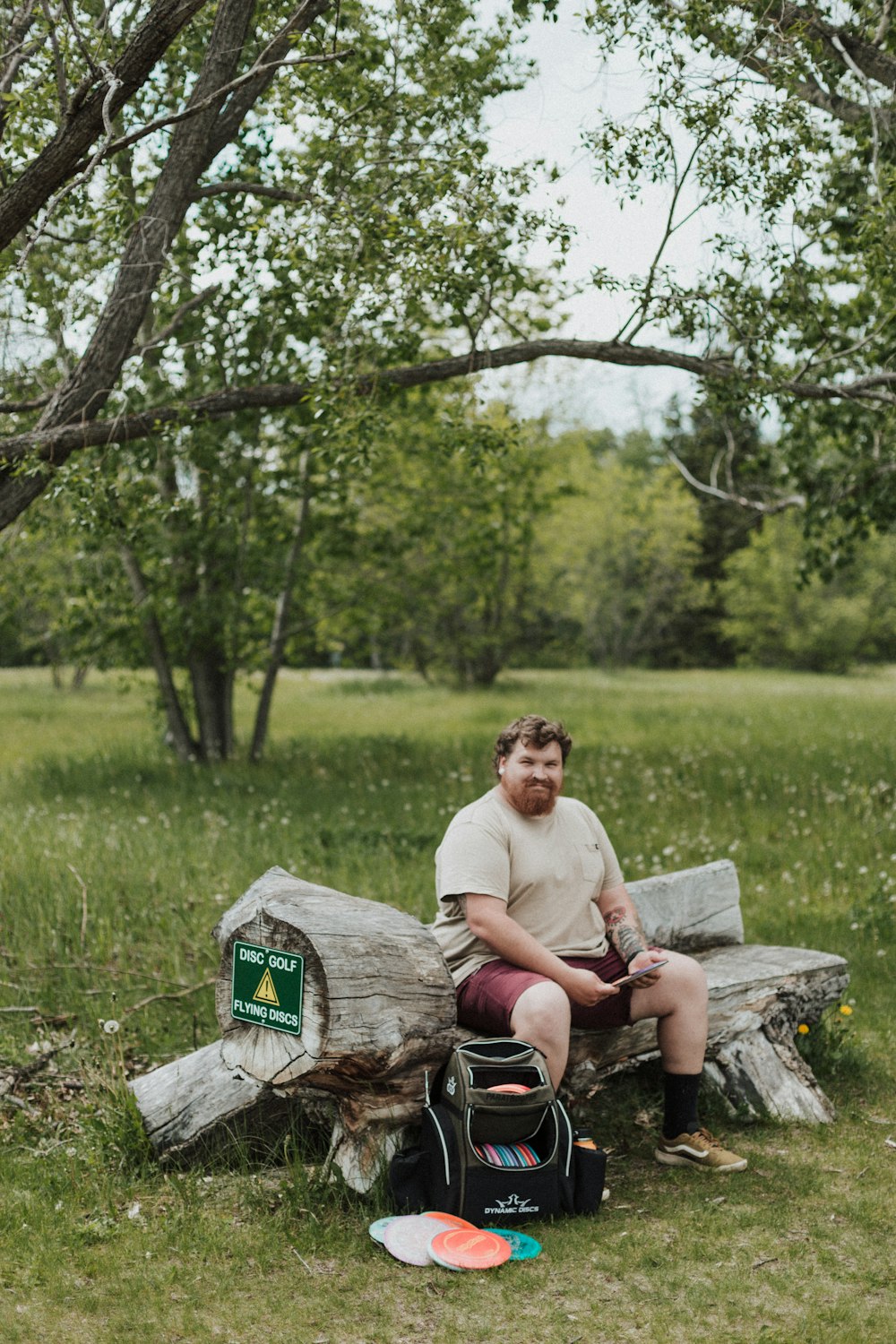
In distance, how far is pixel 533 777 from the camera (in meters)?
4.82

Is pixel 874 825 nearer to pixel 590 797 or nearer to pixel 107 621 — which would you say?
pixel 590 797

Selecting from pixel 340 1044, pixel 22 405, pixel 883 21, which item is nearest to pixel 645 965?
pixel 340 1044

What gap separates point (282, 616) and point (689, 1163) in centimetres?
946

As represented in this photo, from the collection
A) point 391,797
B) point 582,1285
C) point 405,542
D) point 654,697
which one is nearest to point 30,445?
point 582,1285

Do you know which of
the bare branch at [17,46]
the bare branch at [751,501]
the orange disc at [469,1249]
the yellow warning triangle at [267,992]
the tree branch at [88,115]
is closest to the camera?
the orange disc at [469,1249]

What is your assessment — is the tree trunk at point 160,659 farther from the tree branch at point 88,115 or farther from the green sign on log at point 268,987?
the green sign on log at point 268,987

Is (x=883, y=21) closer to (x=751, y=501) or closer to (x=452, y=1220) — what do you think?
(x=751, y=501)

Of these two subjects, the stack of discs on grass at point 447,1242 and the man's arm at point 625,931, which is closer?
the stack of discs on grass at point 447,1242

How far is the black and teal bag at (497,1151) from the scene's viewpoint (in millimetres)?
4129

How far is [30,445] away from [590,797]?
608 cm

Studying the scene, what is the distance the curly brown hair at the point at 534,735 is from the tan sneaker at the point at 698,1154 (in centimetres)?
151

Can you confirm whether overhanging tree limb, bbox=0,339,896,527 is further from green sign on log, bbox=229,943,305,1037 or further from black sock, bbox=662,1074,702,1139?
black sock, bbox=662,1074,702,1139

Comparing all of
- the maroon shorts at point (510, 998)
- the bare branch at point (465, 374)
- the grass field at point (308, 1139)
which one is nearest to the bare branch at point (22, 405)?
the bare branch at point (465, 374)

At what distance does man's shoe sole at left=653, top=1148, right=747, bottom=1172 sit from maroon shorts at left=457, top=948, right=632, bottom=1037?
0.49 meters
